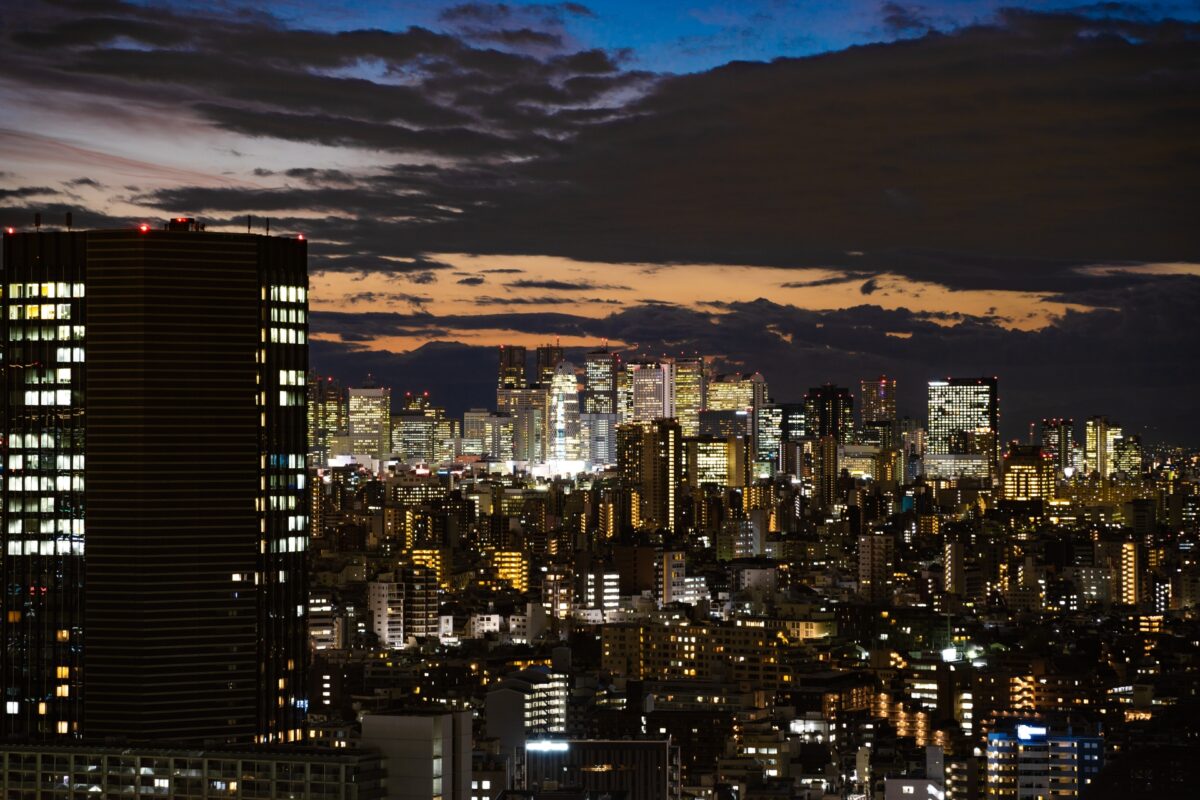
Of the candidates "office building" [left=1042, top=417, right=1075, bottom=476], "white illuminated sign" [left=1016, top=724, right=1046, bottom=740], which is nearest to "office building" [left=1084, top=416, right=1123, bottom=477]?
"office building" [left=1042, top=417, right=1075, bottom=476]

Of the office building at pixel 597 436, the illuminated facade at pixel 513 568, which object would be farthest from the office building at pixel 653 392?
the illuminated facade at pixel 513 568

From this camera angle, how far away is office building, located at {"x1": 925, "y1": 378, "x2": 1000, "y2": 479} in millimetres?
146000

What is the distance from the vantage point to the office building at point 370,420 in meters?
158

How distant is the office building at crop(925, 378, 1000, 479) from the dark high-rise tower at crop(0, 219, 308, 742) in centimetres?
11392

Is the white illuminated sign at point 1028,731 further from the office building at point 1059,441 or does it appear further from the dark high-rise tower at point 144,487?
the office building at point 1059,441

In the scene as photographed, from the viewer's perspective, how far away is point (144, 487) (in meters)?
33.0

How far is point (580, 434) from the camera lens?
161750 millimetres

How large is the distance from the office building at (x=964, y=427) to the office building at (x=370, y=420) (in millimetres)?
36741

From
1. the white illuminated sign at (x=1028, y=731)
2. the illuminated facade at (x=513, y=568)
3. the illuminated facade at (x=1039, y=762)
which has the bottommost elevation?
the illuminated facade at (x=513, y=568)

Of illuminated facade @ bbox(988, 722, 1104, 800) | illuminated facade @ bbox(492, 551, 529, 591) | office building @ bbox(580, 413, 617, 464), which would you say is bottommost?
illuminated facade @ bbox(492, 551, 529, 591)

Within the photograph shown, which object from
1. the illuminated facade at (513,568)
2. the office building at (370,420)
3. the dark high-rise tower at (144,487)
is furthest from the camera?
the office building at (370,420)

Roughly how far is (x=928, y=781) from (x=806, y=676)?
2064 cm

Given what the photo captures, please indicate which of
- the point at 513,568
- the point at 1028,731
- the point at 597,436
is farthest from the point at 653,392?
the point at 1028,731

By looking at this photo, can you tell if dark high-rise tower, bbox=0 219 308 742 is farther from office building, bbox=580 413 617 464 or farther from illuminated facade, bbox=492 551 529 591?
office building, bbox=580 413 617 464
